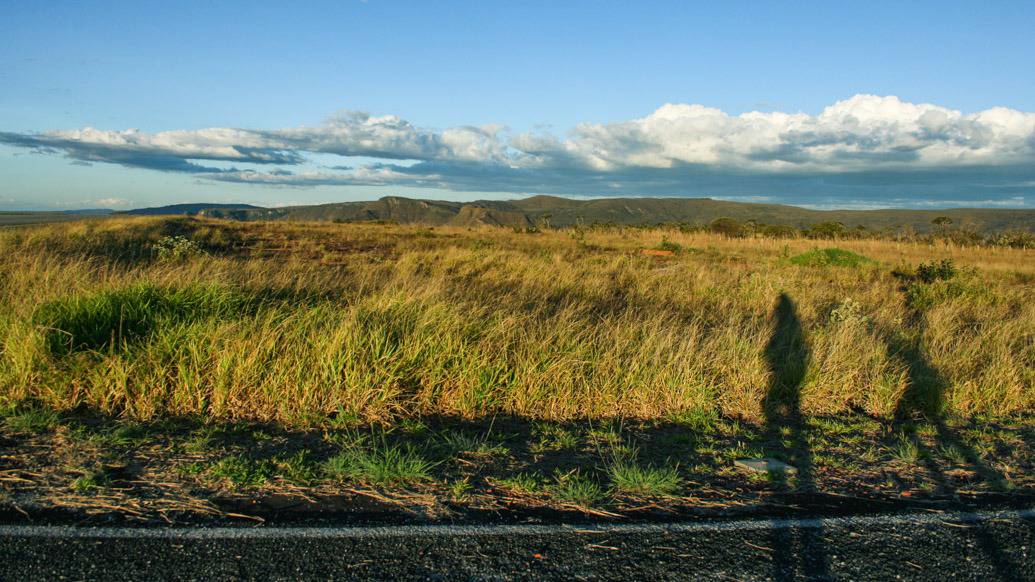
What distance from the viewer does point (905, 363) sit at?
689cm

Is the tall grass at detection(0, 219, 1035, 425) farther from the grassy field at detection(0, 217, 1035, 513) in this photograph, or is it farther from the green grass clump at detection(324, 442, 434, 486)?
the green grass clump at detection(324, 442, 434, 486)

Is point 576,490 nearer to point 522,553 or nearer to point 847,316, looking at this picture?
point 522,553

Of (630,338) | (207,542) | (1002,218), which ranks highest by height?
(1002,218)

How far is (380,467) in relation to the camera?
12.7 ft

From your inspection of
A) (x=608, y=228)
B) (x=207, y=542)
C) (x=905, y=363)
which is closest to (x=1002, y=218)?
(x=608, y=228)

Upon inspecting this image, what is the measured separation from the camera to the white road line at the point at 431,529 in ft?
10.2

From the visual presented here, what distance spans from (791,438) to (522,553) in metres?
2.97

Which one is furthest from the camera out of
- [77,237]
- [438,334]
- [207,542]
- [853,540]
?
[77,237]

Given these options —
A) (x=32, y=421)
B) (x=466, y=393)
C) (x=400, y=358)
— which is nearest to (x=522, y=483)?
Answer: (x=466, y=393)

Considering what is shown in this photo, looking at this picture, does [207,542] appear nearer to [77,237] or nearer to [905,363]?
[905,363]

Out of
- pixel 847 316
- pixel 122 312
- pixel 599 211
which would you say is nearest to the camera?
pixel 122 312

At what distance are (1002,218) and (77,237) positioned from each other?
130m

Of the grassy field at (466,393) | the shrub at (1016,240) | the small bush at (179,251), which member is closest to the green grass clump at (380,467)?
the grassy field at (466,393)

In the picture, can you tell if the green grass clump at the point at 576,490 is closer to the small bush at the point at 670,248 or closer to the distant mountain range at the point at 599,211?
the small bush at the point at 670,248
